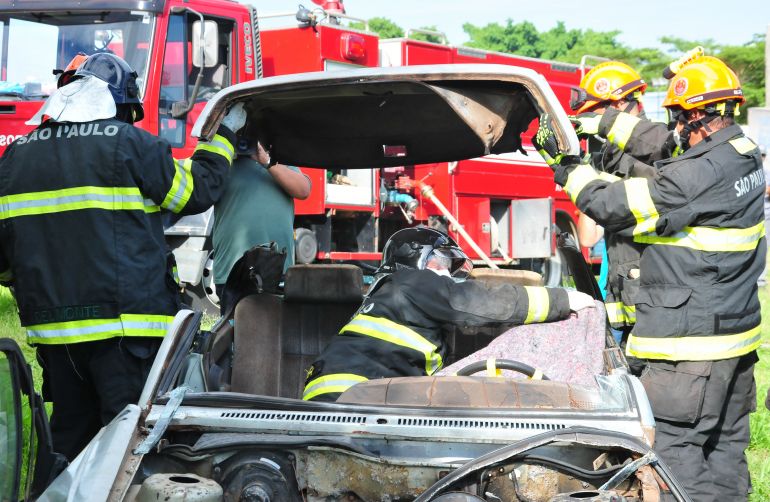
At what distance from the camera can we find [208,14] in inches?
293

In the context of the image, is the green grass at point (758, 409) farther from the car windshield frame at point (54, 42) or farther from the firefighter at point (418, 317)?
the firefighter at point (418, 317)

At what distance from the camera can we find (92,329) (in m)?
3.44

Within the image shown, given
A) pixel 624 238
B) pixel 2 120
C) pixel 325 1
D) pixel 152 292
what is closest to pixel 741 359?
pixel 624 238

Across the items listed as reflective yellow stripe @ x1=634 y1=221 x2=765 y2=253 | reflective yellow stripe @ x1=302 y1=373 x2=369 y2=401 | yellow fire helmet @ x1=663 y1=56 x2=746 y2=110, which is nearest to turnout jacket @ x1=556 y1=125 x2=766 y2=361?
reflective yellow stripe @ x1=634 y1=221 x2=765 y2=253

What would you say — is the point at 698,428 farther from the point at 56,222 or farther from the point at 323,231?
the point at 323,231

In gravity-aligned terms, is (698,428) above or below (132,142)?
below

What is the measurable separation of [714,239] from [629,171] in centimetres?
99

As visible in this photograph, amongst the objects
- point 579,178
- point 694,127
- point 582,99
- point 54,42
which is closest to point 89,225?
point 579,178

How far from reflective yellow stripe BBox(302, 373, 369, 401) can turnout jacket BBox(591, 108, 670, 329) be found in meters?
1.82

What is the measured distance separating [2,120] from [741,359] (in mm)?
5723

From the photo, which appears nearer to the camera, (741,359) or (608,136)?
(741,359)

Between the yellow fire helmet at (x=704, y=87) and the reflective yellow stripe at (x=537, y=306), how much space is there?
4.10 ft

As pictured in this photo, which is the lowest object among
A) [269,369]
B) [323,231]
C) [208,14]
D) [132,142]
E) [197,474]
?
[323,231]

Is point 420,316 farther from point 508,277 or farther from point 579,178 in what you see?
point 579,178
